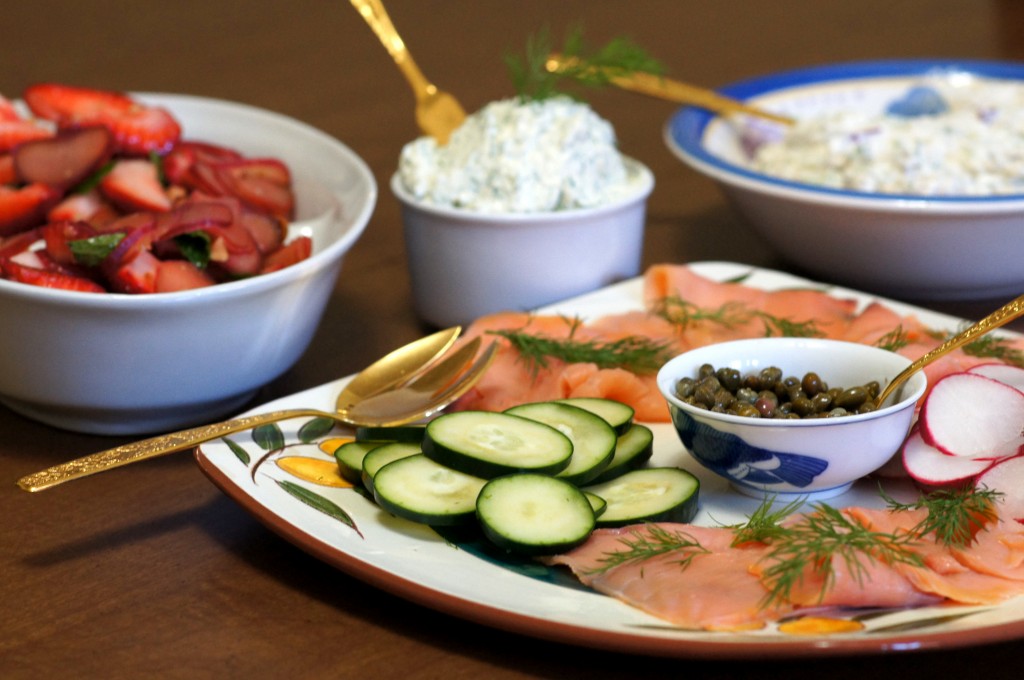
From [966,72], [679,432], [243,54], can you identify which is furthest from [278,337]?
[243,54]

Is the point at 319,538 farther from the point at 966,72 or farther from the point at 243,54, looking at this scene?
the point at 243,54

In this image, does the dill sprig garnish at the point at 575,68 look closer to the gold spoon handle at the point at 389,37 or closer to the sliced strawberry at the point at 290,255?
the gold spoon handle at the point at 389,37

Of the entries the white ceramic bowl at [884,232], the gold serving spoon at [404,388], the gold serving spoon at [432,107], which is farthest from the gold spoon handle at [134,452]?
the white ceramic bowl at [884,232]

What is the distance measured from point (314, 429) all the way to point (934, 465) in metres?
0.69

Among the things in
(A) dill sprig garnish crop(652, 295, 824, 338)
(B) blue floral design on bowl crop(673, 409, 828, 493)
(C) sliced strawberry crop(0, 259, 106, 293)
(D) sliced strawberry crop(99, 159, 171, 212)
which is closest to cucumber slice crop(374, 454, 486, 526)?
(B) blue floral design on bowl crop(673, 409, 828, 493)

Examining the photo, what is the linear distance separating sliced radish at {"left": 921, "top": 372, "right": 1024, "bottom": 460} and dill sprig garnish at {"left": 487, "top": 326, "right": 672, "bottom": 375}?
14.7 inches

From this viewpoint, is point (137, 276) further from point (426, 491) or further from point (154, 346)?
point (426, 491)

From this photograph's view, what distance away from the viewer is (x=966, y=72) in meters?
2.46

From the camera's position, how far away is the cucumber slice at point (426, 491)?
46.0 inches

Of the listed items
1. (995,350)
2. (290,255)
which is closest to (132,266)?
(290,255)

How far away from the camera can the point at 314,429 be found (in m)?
1.42

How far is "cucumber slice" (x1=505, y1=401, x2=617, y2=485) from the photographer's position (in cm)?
124

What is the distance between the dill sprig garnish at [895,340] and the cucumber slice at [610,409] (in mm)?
347

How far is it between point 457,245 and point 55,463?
2.10ft
